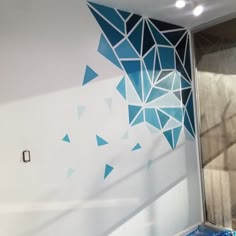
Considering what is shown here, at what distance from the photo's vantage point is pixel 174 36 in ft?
11.7

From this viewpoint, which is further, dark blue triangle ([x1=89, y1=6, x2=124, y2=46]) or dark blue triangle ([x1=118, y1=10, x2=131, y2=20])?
dark blue triangle ([x1=118, y1=10, x2=131, y2=20])

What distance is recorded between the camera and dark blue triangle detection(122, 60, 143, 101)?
3.03m

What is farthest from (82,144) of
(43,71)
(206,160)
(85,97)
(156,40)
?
(206,160)

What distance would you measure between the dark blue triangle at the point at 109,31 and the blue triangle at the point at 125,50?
0.20 feet

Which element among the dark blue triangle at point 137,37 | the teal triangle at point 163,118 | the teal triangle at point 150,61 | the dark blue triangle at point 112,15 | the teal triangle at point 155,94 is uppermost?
the dark blue triangle at point 112,15

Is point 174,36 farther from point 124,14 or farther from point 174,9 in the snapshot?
point 124,14

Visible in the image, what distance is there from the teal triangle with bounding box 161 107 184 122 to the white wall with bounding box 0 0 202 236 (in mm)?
389

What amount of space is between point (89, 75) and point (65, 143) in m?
0.68

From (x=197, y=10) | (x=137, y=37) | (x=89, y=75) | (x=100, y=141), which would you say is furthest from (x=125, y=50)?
(x=100, y=141)

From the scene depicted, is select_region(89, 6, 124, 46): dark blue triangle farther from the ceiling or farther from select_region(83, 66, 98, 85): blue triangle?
select_region(83, 66, 98, 85): blue triangle

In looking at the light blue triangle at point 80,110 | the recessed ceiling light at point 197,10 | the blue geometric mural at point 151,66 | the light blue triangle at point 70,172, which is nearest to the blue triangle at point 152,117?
the blue geometric mural at point 151,66

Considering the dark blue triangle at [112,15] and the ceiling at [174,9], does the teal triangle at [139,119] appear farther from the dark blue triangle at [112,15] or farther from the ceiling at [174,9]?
the ceiling at [174,9]

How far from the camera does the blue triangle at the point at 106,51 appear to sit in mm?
2824

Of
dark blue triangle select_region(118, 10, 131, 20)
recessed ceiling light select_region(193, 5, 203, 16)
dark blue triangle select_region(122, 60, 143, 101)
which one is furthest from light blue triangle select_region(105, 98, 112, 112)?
→ recessed ceiling light select_region(193, 5, 203, 16)
